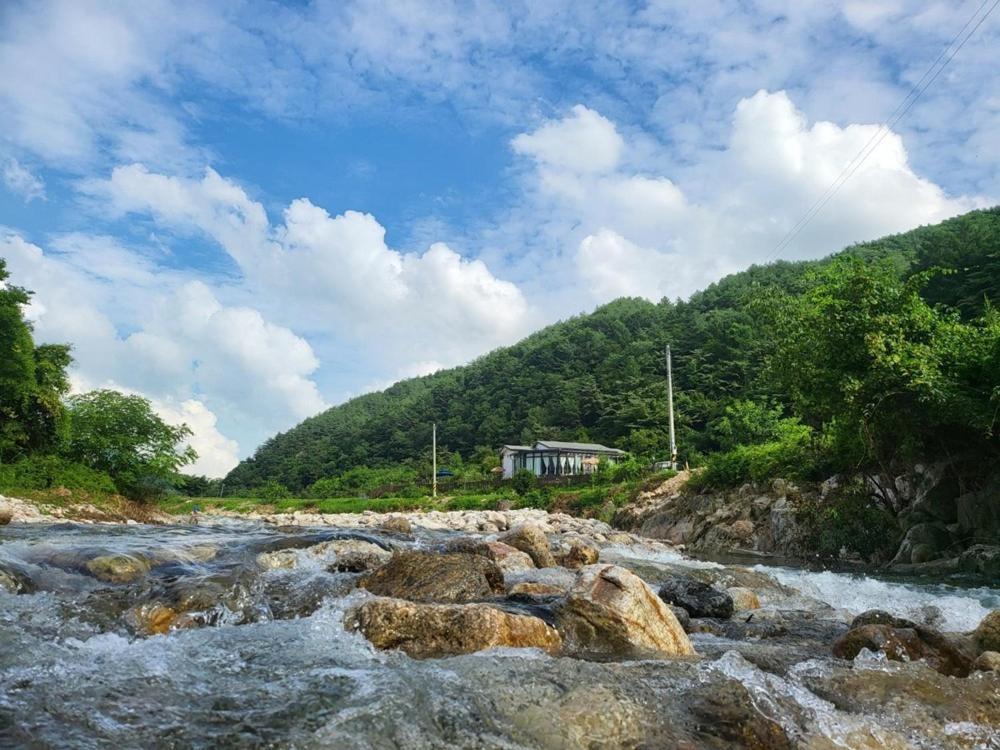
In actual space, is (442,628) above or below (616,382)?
below

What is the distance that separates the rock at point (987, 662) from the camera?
4.50 meters

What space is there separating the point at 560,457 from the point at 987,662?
5129 cm

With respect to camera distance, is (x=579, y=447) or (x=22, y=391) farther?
(x=579, y=447)

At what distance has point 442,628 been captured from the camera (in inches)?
195

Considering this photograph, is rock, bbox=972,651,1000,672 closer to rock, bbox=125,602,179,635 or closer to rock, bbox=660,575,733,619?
rock, bbox=660,575,733,619

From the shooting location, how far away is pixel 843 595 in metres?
9.89

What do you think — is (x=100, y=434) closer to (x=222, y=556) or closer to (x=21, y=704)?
(x=222, y=556)

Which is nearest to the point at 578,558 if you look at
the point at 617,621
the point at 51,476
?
the point at 617,621

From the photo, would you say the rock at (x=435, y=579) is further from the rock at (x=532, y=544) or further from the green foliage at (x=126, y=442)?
the green foliage at (x=126, y=442)

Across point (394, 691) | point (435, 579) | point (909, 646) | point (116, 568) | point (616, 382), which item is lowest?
point (909, 646)

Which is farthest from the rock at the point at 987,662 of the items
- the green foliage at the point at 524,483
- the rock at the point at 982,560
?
the green foliage at the point at 524,483

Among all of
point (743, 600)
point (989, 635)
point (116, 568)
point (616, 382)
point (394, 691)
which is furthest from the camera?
point (616, 382)

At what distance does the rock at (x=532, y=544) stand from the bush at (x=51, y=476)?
2138 cm

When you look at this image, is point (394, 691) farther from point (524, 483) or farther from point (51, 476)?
point (524, 483)
